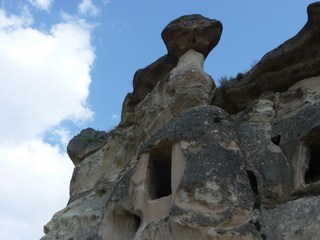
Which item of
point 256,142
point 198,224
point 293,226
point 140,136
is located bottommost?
point 293,226

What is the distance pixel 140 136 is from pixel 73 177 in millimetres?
3006

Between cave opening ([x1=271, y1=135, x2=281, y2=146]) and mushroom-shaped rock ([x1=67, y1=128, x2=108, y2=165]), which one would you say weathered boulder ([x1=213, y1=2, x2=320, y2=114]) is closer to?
cave opening ([x1=271, y1=135, x2=281, y2=146])

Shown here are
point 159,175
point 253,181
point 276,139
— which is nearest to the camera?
point 253,181

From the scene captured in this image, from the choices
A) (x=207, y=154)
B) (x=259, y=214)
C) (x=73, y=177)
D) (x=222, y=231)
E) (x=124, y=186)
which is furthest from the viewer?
(x=73, y=177)

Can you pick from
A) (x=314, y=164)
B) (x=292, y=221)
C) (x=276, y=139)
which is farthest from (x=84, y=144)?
(x=292, y=221)

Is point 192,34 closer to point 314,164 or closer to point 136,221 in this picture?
point 314,164

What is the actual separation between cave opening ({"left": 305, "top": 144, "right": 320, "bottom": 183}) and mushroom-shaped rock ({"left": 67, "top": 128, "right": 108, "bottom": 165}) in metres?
6.87

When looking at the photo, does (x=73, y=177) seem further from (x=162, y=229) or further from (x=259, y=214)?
(x=259, y=214)

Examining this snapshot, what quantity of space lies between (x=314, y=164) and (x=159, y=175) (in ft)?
10.3

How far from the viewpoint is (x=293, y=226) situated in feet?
27.5

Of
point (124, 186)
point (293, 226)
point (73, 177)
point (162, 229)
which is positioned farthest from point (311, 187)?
point (73, 177)

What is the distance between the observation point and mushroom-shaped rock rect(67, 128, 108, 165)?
52.9ft

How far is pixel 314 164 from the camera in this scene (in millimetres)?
10500

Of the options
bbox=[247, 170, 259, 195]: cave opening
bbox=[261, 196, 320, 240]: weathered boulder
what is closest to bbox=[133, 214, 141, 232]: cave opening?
bbox=[247, 170, 259, 195]: cave opening
